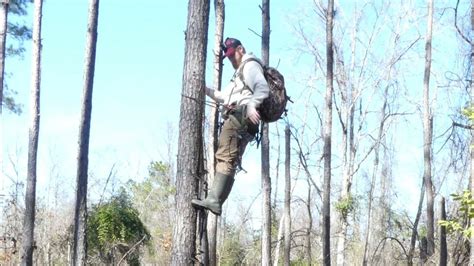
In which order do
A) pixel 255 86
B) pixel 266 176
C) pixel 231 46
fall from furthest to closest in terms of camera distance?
pixel 266 176 < pixel 231 46 < pixel 255 86

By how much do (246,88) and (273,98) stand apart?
0.21 m

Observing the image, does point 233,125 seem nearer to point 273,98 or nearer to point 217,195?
point 273,98

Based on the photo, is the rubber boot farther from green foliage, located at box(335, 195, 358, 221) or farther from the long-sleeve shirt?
green foliage, located at box(335, 195, 358, 221)

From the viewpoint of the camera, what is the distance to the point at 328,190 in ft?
57.7

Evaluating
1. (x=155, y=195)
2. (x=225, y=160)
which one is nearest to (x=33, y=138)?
(x=225, y=160)

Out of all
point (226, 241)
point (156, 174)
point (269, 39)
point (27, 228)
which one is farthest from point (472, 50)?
point (156, 174)

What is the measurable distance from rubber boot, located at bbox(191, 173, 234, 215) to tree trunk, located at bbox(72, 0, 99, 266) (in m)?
7.36

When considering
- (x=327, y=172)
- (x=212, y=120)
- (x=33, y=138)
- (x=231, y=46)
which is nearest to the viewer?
(x=231, y=46)

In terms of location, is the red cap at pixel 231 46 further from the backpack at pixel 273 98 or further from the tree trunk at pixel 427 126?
the tree trunk at pixel 427 126

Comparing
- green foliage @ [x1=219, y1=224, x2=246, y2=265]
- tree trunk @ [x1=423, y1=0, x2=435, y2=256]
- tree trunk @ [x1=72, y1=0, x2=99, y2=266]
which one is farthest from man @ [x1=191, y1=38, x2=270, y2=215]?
green foliage @ [x1=219, y1=224, x2=246, y2=265]

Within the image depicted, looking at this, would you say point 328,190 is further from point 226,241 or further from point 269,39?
point 226,241

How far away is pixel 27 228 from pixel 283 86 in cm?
1131

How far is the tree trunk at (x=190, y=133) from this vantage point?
5148 millimetres

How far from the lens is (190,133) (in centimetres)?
526
